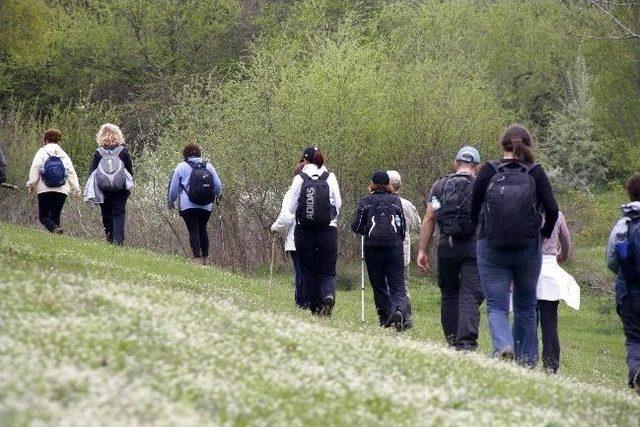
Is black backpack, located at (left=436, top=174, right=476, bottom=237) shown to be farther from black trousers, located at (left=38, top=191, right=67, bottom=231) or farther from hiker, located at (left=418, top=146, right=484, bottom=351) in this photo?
black trousers, located at (left=38, top=191, right=67, bottom=231)

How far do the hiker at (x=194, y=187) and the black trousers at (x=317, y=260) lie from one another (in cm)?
509

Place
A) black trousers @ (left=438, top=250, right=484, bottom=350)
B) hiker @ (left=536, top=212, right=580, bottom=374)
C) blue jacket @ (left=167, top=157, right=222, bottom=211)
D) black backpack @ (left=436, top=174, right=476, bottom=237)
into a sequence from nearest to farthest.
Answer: black backpack @ (left=436, top=174, right=476, bottom=237), black trousers @ (left=438, top=250, right=484, bottom=350), hiker @ (left=536, top=212, right=580, bottom=374), blue jacket @ (left=167, top=157, right=222, bottom=211)

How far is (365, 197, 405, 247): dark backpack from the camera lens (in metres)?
17.9

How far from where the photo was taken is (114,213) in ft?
79.4

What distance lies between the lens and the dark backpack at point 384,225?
1788 cm

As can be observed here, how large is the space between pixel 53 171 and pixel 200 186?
293 cm

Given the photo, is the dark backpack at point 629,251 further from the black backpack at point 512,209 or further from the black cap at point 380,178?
the black cap at point 380,178

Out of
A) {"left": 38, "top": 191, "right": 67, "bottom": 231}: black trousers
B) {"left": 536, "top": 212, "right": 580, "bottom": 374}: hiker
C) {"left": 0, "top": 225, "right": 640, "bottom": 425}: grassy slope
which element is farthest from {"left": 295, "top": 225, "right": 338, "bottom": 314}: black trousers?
{"left": 38, "top": 191, "right": 67, "bottom": 231}: black trousers

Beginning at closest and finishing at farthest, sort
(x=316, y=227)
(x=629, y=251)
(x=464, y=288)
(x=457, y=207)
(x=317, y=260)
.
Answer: (x=629, y=251), (x=457, y=207), (x=464, y=288), (x=316, y=227), (x=317, y=260)

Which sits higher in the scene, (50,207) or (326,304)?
(50,207)

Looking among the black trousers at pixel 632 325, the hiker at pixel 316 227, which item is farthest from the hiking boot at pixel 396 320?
the black trousers at pixel 632 325

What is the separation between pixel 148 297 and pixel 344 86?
28.1m

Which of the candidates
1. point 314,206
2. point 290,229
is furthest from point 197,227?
point 314,206

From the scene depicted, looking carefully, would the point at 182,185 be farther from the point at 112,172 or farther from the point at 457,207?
the point at 457,207
